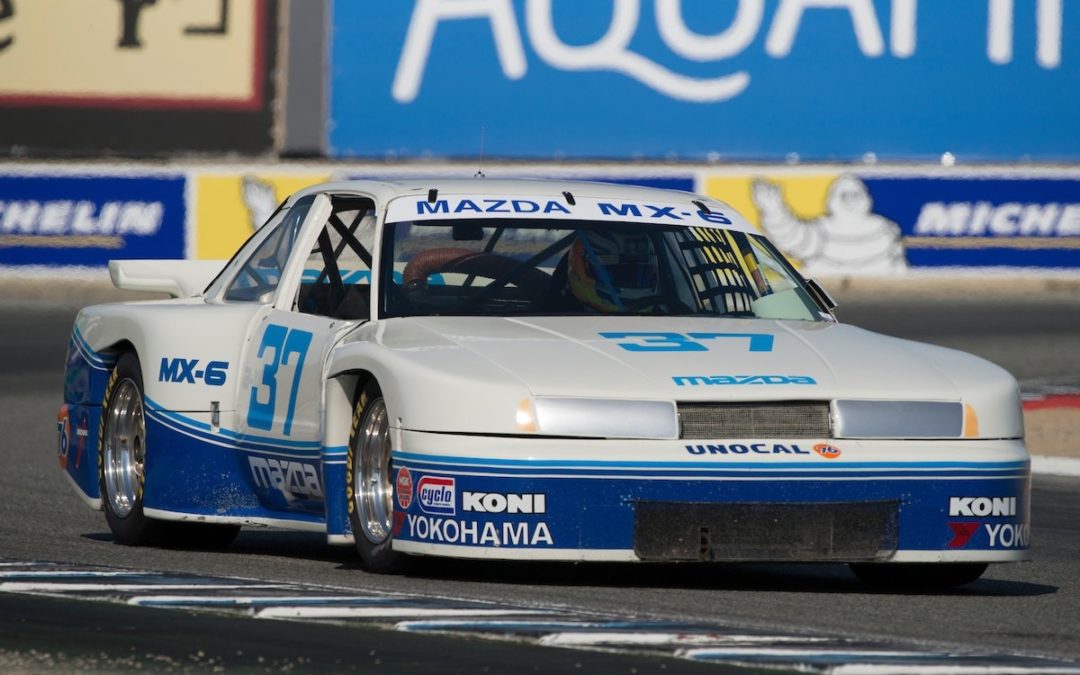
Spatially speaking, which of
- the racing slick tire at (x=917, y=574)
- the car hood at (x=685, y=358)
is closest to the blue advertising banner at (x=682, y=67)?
the car hood at (x=685, y=358)

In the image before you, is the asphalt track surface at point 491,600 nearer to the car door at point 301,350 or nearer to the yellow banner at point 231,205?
the car door at point 301,350

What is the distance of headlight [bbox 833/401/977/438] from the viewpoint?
709 cm

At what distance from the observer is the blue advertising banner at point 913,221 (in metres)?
23.1

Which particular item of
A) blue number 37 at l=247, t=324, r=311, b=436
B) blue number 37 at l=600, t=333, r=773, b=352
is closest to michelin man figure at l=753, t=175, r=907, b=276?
blue number 37 at l=247, t=324, r=311, b=436

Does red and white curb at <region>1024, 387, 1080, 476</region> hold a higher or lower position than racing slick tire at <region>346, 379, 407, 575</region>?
lower

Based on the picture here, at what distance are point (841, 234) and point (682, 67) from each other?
2712 mm

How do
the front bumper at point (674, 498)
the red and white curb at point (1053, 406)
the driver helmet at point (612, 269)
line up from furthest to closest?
1. the red and white curb at point (1053, 406)
2. the driver helmet at point (612, 269)
3. the front bumper at point (674, 498)

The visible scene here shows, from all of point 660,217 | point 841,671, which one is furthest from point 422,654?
point 660,217

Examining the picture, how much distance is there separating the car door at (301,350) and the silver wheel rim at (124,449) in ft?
2.14

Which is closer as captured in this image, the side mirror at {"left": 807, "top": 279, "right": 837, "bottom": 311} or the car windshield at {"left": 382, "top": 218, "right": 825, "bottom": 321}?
the car windshield at {"left": 382, "top": 218, "right": 825, "bottom": 321}

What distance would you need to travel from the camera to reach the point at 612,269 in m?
8.28

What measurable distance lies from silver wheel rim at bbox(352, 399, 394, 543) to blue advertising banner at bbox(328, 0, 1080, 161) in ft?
55.9

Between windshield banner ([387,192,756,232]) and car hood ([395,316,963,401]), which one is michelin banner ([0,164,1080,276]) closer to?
windshield banner ([387,192,756,232])

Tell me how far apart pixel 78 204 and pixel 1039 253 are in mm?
9070
